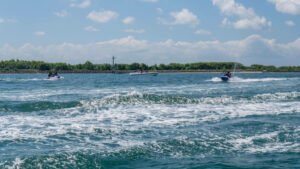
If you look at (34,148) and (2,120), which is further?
(2,120)

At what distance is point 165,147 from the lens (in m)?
12.1

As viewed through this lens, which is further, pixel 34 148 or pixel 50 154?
pixel 34 148

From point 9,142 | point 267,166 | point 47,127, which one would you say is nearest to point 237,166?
point 267,166

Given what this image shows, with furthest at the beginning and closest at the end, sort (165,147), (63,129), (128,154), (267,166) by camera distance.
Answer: (63,129) → (165,147) → (128,154) → (267,166)

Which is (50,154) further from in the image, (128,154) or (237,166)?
(237,166)

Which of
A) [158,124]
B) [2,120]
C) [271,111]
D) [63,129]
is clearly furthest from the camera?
[271,111]

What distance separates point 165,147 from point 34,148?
4.91 metres

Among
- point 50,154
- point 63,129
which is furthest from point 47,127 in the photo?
point 50,154

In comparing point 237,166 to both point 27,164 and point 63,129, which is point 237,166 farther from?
point 63,129

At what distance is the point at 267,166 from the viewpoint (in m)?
9.67

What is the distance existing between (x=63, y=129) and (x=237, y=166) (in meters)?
9.29

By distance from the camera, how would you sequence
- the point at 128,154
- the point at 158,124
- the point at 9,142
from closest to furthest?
the point at 128,154 < the point at 9,142 < the point at 158,124

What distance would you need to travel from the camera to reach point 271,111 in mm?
21297

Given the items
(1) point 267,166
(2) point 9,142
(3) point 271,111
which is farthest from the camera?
(3) point 271,111
